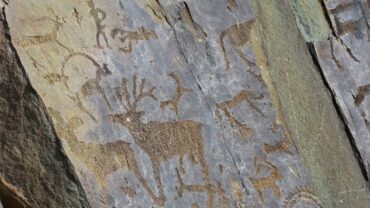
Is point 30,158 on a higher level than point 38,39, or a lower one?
lower

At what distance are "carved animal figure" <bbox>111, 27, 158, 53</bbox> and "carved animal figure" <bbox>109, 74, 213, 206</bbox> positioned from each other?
0.25 feet

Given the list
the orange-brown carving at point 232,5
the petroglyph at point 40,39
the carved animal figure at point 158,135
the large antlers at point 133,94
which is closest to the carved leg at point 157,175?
the carved animal figure at point 158,135

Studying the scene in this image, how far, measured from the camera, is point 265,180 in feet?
7.96

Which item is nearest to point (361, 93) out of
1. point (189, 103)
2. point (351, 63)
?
point (351, 63)

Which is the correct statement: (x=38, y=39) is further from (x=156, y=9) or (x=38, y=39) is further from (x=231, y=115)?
(x=231, y=115)

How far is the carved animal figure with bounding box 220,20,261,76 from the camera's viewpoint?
2521 millimetres

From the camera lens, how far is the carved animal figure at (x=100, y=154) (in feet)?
7.22

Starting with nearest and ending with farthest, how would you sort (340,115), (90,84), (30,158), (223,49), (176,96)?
(30,158) < (90,84) < (176,96) < (223,49) < (340,115)

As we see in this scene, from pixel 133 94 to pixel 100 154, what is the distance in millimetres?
178

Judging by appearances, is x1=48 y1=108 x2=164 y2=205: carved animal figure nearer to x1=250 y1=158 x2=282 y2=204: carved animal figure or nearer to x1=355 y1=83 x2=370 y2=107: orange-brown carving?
x1=250 y1=158 x2=282 y2=204: carved animal figure

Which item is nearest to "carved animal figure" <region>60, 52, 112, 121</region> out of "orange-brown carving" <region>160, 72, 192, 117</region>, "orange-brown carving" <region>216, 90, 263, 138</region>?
"orange-brown carving" <region>160, 72, 192, 117</region>

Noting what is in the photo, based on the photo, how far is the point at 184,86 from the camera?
2.42 metres

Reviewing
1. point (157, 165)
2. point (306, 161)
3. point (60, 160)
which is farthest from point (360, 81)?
point (60, 160)

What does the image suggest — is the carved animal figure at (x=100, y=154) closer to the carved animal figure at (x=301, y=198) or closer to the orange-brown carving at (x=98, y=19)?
the orange-brown carving at (x=98, y=19)
